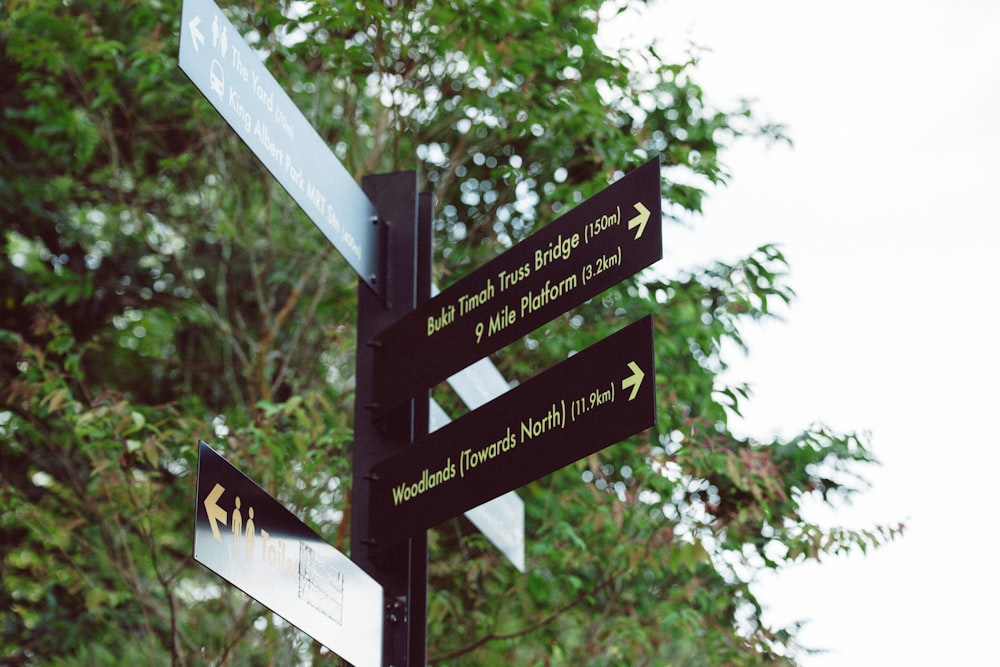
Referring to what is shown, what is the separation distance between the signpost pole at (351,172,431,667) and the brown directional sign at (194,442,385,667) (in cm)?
10

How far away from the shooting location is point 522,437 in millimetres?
2730

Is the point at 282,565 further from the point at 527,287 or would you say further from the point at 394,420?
the point at 527,287

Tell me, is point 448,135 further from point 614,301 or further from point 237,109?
point 237,109

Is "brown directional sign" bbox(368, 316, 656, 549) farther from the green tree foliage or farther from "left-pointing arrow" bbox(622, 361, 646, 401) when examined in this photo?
the green tree foliage

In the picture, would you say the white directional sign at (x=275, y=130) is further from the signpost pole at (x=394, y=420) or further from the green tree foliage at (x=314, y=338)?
the green tree foliage at (x=314, y=338)

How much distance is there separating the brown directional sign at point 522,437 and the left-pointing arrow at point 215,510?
683 mm

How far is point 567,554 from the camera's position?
569 cm

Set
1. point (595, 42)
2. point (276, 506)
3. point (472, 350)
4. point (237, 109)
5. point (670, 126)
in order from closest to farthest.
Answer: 1. point (276, 506)
2. point (237, 109)
3. point (472, 350)
4. point (595, 42)
5. point (670, 126)

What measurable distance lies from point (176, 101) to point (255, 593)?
6.08m

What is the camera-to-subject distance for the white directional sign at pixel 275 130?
2611 mm

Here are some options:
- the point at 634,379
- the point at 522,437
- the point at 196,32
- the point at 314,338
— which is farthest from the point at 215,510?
the point at 314,338

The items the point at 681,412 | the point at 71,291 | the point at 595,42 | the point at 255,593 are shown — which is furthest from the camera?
the point at 71,291

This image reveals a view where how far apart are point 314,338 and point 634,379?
5687 millimetres

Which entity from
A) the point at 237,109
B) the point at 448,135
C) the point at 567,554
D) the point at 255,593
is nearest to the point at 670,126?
the point at 448,135
